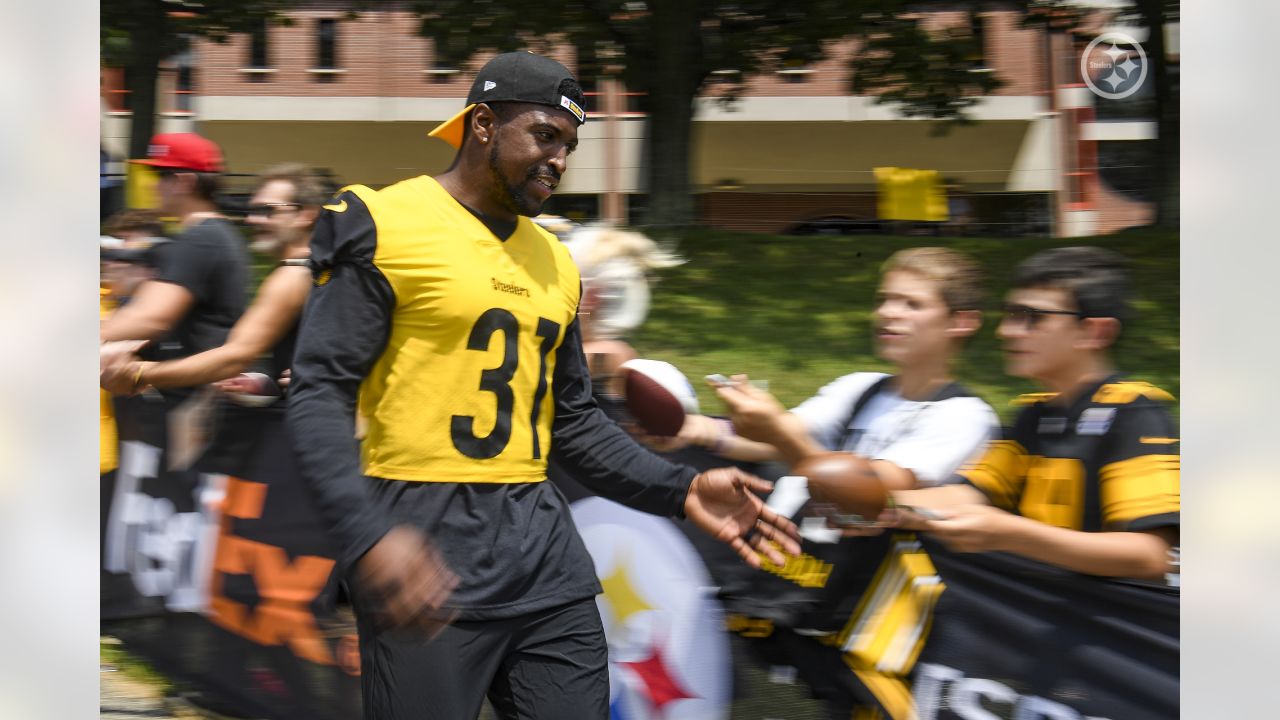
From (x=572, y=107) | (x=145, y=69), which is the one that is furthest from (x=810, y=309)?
(x=145, y=69)

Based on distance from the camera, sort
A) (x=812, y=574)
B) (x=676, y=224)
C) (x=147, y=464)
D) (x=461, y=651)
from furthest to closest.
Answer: (x=676, y=224), (x=147, y=464), (x=812, y=574), (x=461, y=651)

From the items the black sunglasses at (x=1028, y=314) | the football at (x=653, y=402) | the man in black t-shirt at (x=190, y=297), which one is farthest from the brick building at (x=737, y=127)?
the black sunglasses at (x=1028, y=314)

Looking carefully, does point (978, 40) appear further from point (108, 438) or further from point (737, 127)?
point (108, 438)

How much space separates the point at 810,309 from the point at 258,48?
1210cm

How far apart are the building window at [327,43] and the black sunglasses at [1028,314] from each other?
717 inches

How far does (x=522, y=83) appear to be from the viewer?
2.97 meters

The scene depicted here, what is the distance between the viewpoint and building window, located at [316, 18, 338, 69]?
2184 cm

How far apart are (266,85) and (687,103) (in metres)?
15.4

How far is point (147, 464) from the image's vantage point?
4.60 meters

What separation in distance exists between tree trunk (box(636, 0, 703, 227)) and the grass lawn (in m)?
0.84
